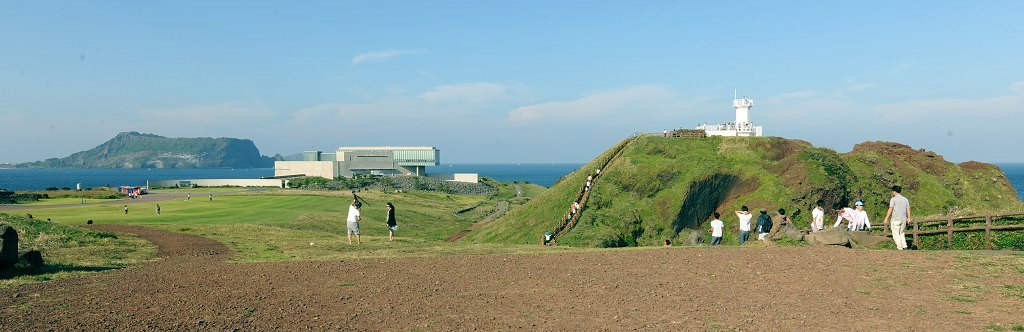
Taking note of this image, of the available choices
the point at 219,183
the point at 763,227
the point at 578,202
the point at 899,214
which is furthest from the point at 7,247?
the point at 219,183

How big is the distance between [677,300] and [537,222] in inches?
1178

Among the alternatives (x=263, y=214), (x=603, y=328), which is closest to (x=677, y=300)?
(x=603, y=328)

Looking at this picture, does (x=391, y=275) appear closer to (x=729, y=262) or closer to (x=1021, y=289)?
(x=729, y=262)

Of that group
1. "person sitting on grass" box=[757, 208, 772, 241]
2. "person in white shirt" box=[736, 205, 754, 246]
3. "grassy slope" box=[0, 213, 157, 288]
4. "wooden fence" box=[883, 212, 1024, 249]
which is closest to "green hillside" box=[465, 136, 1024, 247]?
"person in white shirt" box=[736, 205, 754, 246]

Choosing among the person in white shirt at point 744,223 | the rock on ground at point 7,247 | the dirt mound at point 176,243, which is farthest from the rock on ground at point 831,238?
the rock on ground at point 7,247

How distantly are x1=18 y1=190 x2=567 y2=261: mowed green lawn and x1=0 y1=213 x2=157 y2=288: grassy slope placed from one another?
3.78m

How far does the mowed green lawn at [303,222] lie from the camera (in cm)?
2581

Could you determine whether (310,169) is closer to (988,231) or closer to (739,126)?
(739,126)

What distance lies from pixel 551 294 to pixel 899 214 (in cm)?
1419

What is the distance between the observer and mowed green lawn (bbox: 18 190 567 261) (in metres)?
25.8

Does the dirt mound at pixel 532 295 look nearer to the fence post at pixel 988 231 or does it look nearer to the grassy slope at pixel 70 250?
the grassy slope at pixel 70 250

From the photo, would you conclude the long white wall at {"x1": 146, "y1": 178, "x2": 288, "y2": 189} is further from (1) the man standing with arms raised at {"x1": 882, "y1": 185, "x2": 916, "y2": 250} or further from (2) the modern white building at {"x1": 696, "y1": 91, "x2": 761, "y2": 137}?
(1) the man standing with arms raised at {"x1": 882, "y1": 185, "x2": 916, "y2": 250}

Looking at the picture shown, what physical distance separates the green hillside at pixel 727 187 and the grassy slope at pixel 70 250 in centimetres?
2233

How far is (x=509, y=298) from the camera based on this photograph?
15.4m
